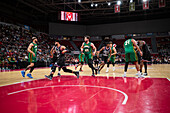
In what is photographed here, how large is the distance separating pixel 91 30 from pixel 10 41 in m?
23.2

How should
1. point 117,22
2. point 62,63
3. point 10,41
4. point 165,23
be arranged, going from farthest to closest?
point 117,22
point 165,23
point 10,41
point 62,63

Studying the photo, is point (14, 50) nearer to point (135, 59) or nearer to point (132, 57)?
point (132, 57)

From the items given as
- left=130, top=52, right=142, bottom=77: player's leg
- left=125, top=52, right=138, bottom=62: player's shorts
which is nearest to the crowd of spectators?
left=125, top=52, right=138, bottom=62: player's shorts

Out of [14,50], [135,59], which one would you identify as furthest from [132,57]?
[14,50]

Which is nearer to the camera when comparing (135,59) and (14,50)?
(135,59)

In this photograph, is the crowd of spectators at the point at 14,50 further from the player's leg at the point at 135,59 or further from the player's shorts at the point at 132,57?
the player's leg at the point at 135,59

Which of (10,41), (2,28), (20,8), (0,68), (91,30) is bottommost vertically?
(0,68)

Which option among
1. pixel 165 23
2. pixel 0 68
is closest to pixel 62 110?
pixel 0 68

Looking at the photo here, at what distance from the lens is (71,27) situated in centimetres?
3709

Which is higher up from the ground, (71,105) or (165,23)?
(165,23)

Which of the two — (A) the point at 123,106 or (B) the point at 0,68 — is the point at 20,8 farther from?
(A) the point at 123,106

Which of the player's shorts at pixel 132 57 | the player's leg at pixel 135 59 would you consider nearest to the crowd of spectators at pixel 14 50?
the player's shorts at pixel 132 57

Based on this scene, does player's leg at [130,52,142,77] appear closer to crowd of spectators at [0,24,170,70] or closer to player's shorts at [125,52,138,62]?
player's shorts at [125,52,138,62]

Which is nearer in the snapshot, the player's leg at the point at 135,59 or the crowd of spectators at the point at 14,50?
the player's leg at the point at 135,59
